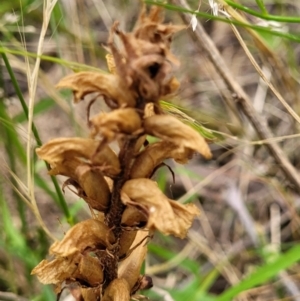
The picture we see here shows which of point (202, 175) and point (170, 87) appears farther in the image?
point (202, 175)

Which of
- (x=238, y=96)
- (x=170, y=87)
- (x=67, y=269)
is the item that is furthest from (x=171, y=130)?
(x=238, y=96)

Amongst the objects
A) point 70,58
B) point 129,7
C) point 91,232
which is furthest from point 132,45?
point 129,7

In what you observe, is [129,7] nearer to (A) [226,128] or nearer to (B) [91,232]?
(A) [226,128]

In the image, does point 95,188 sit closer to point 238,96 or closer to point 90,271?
point 90,271

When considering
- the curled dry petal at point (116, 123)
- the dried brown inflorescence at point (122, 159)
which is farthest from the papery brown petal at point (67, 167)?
the curled dry petal at point (116, 123)

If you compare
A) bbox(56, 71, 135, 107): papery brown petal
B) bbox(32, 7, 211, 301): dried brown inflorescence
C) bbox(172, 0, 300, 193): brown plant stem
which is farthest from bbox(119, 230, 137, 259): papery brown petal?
bbox(172, 0, 300, 193): brown plant stem

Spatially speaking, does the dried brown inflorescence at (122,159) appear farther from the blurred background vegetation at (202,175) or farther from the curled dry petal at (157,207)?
the blurred background vegetation at (202,175)

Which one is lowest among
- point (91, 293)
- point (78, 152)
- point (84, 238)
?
point (91, 293)

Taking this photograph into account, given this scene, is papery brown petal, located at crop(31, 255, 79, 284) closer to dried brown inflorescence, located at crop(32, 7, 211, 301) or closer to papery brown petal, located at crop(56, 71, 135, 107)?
dried brown inflorescence, located at crop(32, 7, 211, 301)
